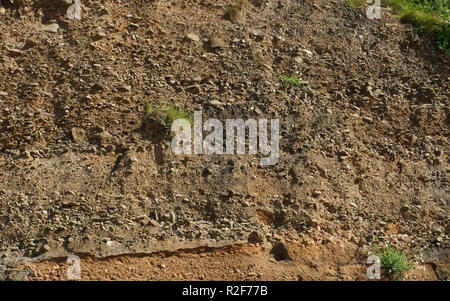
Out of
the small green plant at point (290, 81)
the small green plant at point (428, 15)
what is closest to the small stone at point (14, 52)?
the small green plant at point (290, 81)

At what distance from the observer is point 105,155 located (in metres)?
6.09

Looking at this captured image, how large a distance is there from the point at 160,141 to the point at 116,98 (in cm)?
71

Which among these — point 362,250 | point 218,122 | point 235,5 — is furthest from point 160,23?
point 362,250

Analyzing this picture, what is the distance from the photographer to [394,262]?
563 centimetres

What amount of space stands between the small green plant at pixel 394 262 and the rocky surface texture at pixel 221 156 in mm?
129

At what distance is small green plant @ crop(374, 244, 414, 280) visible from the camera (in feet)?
18.4

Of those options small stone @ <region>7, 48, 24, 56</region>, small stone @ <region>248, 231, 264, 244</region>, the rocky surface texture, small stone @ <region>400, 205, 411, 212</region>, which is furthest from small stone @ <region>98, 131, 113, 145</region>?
small stone @ <region>400, 205, 411, 212</region>

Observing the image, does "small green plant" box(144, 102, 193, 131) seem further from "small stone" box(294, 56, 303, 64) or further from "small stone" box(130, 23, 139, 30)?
"small stone" box(294, 56, 303, 64)

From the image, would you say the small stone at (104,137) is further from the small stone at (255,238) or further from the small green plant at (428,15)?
the small green plant at (428,15)

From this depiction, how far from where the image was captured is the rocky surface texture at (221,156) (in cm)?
556

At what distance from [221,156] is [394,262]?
1.87m

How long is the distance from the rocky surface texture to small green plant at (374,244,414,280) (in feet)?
0.42

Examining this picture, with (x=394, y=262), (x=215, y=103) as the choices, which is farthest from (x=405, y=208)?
(x=215, y=103)

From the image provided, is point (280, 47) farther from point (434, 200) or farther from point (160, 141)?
point (434, 200)
